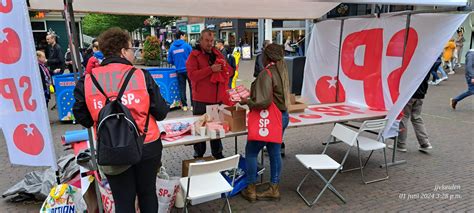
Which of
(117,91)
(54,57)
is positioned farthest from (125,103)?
(54,57)

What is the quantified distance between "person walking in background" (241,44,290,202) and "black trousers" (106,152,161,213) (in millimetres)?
1294

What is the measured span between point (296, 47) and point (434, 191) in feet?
55.3

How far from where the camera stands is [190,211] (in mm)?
3500

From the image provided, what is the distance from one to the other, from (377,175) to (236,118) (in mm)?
2161

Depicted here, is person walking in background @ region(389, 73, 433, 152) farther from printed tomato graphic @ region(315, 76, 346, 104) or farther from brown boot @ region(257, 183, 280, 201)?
brown boot @ region(257, 183, 280, 201)

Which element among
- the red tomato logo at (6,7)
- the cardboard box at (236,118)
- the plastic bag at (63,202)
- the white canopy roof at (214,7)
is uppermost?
the white canopy roof at (214,7)

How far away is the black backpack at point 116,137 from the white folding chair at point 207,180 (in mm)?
693

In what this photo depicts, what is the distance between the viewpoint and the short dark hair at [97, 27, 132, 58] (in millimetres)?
2221

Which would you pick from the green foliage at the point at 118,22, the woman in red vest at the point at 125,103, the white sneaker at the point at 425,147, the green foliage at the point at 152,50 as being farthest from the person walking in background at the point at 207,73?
the green foliage at the point at 118,22

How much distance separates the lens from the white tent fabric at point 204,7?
13.0 feet

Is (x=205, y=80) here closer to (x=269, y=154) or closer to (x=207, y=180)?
(x=269, y=154)

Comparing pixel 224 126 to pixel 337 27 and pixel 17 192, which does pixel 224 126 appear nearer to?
pixel 17 192

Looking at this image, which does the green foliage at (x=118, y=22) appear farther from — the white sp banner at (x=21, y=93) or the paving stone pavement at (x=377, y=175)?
the white sp banner at (x=21, y=93)

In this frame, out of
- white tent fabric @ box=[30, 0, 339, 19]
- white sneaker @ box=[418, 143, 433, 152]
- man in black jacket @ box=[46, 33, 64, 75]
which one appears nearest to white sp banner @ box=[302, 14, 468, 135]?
white tent fabric @ box=[30, 0, 339, 19]
